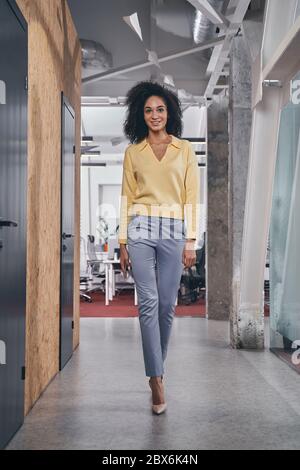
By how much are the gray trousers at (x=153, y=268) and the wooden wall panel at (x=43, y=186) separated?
1.97ft

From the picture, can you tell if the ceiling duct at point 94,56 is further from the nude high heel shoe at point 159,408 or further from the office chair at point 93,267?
the nude high heel shoe at point 159,408

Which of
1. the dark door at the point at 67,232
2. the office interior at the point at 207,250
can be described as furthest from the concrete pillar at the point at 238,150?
the dark door at the point at 67,232

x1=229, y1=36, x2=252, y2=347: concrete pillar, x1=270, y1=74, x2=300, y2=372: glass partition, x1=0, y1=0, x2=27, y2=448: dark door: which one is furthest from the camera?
x1=229, y1=36, x2=252, y2=347: concrete pillar

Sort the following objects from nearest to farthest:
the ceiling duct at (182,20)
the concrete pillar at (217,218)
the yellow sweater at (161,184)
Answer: the yellow sweater at (161,184), the ceiling duct at (182,20), the concrete pillar at (217,218)

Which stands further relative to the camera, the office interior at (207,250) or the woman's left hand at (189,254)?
the woman's left hand at (189,254)

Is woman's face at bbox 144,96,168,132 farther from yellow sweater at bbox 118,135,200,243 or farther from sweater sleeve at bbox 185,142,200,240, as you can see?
sweater sleeve at bbox 185,142,200,240

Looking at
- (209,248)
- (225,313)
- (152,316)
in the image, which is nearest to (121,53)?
(209,248)

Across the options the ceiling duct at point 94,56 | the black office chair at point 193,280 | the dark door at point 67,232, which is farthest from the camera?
the black office chair at point 193,280

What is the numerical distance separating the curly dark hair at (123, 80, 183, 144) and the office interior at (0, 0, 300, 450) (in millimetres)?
549

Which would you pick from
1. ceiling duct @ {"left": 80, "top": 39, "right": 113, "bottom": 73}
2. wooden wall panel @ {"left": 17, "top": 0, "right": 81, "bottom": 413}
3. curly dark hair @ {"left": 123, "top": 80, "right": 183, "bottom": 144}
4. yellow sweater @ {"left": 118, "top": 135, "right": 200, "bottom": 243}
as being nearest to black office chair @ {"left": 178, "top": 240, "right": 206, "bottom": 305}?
ceiling duct @ {"left": 80, "top": 39, "right": 113, "bottom": 73}

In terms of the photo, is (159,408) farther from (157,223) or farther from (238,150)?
(238,150)

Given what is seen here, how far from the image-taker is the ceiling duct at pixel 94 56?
727 cm

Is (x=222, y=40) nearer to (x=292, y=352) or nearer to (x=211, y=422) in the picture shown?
(x=292, y=352)

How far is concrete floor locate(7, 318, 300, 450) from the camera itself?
8.77 feet
